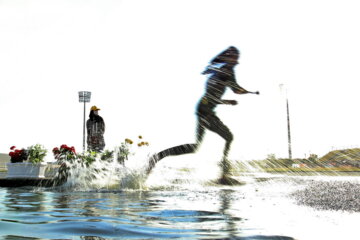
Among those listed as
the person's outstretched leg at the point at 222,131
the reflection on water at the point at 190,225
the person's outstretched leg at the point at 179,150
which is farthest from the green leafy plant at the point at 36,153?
the reflection on water at the point at 190,225

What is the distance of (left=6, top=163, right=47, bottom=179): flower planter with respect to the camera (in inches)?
520

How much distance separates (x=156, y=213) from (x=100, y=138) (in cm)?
1072

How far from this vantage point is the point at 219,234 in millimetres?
2701

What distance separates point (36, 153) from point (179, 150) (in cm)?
744

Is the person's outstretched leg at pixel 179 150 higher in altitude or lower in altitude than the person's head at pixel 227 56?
lower

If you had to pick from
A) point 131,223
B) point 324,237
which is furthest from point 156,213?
point 324,237

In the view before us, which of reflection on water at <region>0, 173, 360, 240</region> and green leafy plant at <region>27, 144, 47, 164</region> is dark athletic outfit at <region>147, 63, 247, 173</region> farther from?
green leafy plant at <region>27, 144, 47, 164</region>

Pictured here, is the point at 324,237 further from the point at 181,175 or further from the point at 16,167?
the point at 16,167

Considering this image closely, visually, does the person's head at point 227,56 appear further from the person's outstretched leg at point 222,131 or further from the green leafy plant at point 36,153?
the green leafy plant at point 36,153

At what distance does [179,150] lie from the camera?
315 inches

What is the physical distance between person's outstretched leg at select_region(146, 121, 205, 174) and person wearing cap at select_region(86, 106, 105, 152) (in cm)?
591

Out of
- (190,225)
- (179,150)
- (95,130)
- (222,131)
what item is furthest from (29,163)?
(190,225)

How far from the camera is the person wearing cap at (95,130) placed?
46.3 feet

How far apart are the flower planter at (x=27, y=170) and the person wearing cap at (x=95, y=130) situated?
1.77 metres
